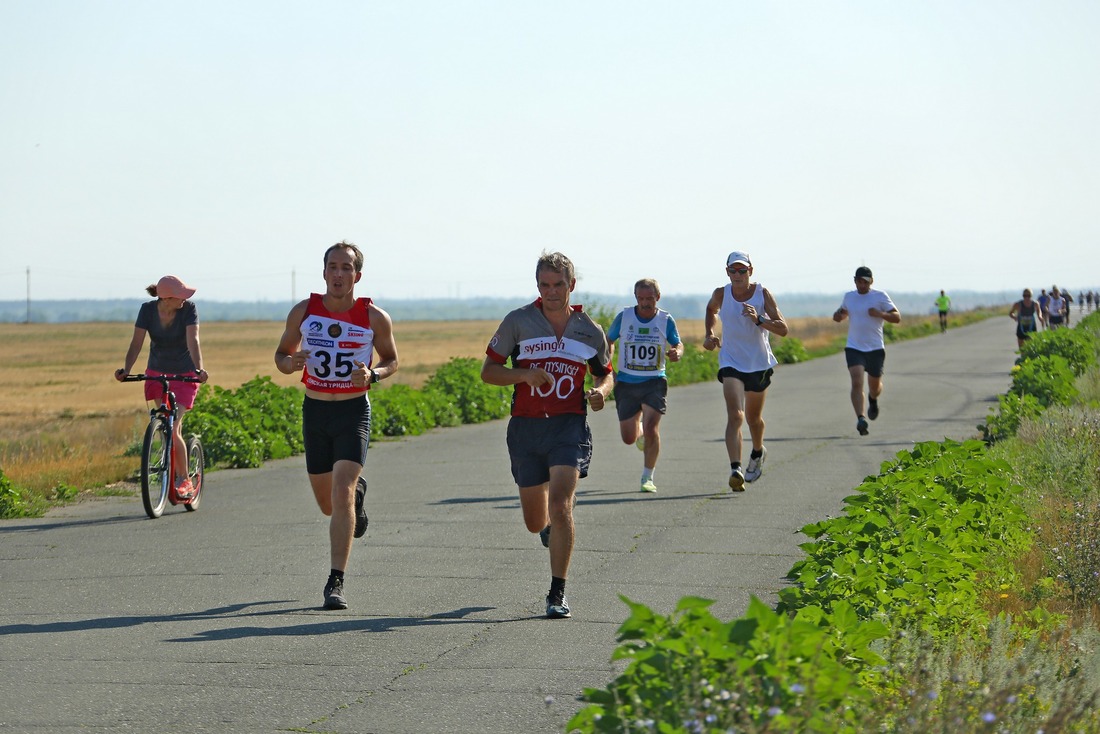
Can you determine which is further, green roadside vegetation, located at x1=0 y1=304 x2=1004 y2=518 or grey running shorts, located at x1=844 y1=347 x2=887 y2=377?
grey running shorts, located at x1=844 y1=347 x2=887 y2=377

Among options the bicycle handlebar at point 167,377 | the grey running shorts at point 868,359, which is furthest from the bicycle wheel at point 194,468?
the grey running shorts at point 868,359

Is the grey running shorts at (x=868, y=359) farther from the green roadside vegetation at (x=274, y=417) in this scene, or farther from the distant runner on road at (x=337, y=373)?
the distant runner on road at (x=337, y=373)

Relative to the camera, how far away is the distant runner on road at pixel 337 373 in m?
8.59

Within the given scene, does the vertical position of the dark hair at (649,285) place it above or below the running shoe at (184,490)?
above

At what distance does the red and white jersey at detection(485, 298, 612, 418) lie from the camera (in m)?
8.30

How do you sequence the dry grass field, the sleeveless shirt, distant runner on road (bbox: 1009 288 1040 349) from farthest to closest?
A: distant runner on road (bbox: 1009 288 1040 349), the dry grass field, the sleeveless shirt

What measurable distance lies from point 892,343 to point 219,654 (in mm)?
53077

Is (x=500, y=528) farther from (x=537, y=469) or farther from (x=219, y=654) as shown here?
(x=219, y=654)

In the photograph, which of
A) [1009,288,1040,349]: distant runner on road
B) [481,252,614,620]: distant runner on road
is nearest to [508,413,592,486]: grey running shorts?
[481,252,614,620]: distant runner on road

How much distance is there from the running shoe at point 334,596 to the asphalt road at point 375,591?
80 mm

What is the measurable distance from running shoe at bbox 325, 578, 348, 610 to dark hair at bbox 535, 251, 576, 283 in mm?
2080

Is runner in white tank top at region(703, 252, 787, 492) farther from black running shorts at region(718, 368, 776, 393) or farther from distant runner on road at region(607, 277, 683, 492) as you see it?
distant runner on road at region(607, 277, 683, 492)

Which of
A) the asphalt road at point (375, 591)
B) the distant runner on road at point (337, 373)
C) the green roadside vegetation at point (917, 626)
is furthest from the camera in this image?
the distant runner on road at point (337, 373)

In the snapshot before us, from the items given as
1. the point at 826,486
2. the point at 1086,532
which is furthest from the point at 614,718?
the point at 826,486
